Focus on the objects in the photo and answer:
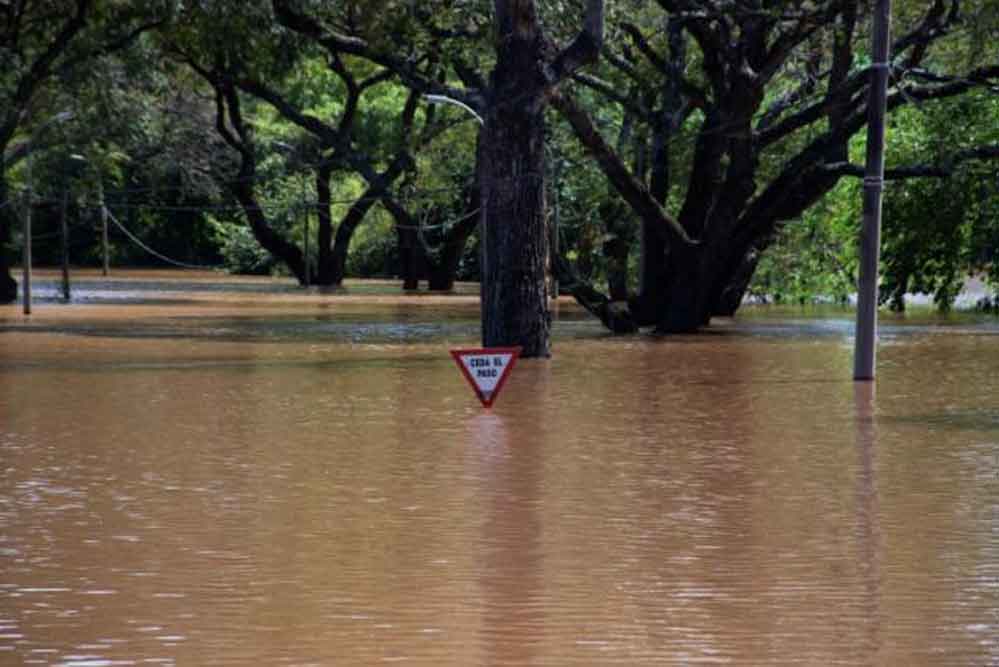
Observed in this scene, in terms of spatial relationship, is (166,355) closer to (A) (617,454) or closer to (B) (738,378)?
(B) (738,378)

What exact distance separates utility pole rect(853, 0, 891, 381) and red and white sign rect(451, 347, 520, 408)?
5415 mm

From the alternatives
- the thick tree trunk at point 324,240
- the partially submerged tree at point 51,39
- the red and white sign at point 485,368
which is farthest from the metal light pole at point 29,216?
the red and white sign at point 485,368

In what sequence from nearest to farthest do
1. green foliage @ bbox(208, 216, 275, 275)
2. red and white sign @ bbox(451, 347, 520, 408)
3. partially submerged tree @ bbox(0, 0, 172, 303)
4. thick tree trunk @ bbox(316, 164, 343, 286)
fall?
1. red and white sign @ bbox(451, 347, 520, 408)
2. partially submerged tree @ bbox(0, 0, 172, 303)
3. thick tree trunk @ bbox(316, 164, 343, 286)
4. green foliage @ bbox(208, 216, 275, 275)

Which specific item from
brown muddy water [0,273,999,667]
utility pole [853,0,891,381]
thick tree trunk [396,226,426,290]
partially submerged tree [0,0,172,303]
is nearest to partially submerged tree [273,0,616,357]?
brown muddy water [0,273,999,667]

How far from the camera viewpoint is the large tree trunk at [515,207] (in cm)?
3014

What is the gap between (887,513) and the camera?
13.6 m

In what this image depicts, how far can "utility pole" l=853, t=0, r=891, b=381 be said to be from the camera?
82.6 ft

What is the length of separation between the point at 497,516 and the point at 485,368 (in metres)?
8.61

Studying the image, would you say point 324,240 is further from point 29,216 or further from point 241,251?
point 29,216

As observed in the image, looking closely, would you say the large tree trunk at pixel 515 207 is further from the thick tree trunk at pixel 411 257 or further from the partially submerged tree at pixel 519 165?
the thick tree trunk at pixel 411 257

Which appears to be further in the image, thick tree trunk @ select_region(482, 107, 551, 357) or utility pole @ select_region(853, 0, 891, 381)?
thick tree trunk @ select_region(482, 107, 551, 357)

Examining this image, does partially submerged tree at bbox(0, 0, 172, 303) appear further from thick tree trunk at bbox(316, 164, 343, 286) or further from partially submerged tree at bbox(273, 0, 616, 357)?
thick tree trunk at bbox(316, 164, 343, 286)

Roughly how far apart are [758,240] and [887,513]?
91.4 feet

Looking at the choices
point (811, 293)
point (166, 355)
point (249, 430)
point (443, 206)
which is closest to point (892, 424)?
point (249, 430)
